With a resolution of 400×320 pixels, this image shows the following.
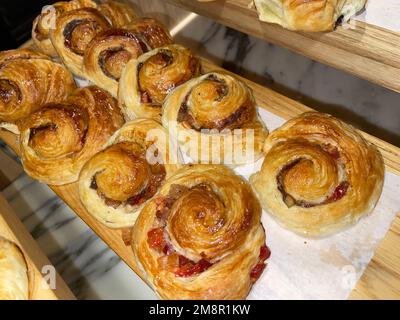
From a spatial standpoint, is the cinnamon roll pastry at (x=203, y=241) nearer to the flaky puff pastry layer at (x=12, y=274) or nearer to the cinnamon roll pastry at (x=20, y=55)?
the flaky puff pastry layer at (x=12, y=274)

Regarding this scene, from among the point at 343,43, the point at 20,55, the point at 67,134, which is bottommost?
the point at 67,134

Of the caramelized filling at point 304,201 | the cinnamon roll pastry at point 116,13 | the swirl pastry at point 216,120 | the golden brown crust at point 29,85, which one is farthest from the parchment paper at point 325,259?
the cinnamon roll pastry at point 116,13

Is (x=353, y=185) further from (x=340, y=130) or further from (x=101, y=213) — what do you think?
(x=101, y=213)

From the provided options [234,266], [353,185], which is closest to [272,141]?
[353,185]

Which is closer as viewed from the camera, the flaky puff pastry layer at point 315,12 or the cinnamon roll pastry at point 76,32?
the flaky puff pastry layer at point 315,12

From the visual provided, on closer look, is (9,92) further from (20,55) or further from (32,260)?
(32,260)

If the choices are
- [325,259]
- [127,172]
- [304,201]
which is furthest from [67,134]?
[325,259]

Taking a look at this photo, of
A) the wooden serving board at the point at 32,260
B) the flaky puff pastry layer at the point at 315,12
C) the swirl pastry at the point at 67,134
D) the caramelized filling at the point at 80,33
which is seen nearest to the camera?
the wooden serving board at the point at 32,260
